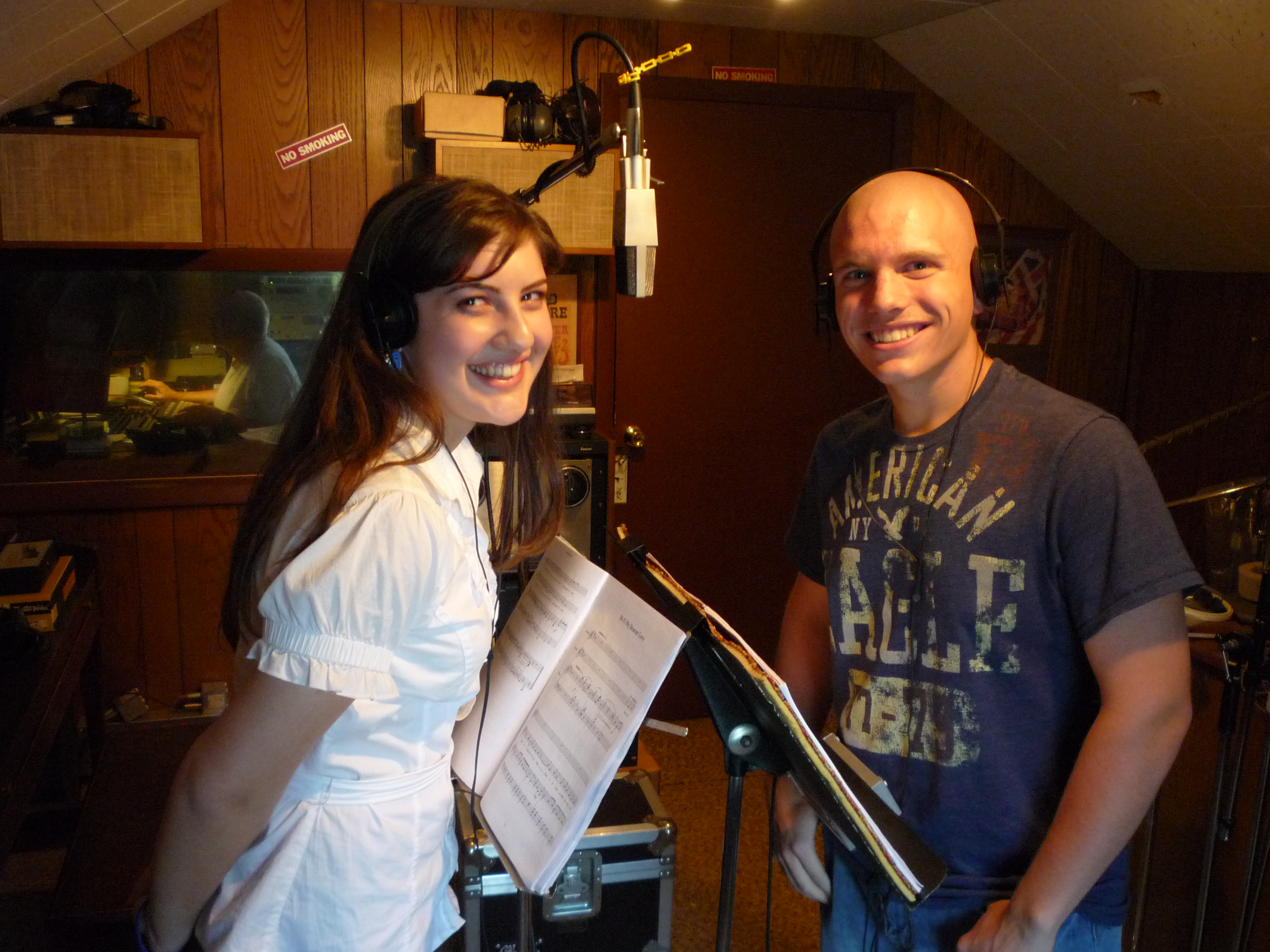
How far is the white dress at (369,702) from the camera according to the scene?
3.18 feet

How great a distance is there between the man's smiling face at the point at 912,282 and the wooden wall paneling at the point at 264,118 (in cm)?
203

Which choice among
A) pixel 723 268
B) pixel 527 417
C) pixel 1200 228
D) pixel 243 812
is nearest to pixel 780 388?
pixel 723 268

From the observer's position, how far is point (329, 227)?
288 cm

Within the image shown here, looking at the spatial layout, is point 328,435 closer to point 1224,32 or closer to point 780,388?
point 1224,32

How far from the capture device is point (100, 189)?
247 cm

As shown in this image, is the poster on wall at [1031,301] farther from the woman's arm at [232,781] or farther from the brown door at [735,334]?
the woman's arm at [232,781]

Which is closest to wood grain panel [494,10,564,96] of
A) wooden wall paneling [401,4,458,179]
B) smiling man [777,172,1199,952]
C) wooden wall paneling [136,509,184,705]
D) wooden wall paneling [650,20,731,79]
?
wooden wall paneling [401,4,458,179]

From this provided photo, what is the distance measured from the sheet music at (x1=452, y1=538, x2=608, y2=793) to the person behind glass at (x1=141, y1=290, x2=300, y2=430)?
190 cm

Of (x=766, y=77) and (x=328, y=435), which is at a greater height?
(x=766, y=77)

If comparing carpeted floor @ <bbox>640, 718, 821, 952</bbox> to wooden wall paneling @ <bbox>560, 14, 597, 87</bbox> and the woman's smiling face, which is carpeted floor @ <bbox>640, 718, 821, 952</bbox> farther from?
wooden wall paneling @ <bbox>560, 14, 597, 87</bbox>

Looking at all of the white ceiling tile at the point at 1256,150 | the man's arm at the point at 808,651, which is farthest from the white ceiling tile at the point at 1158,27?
the man's arm at the point at 808,651

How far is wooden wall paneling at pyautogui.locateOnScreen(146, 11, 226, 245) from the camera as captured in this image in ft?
8.79

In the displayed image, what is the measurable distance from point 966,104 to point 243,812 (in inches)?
120

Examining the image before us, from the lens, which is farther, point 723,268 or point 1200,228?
point 723,268
